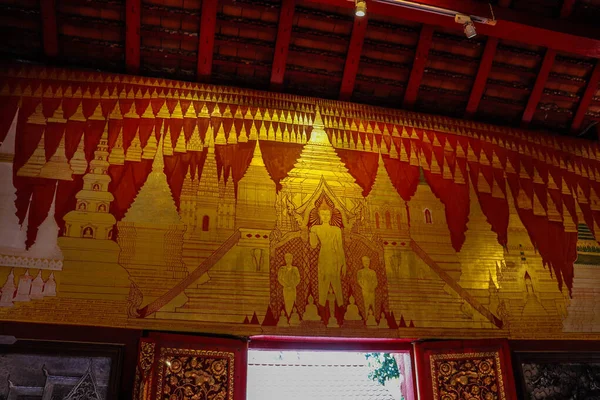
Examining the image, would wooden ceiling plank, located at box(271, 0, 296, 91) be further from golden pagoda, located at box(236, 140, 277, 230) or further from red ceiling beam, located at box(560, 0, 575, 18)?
red ceiling beam, located at box(560, 0, 575, 18)

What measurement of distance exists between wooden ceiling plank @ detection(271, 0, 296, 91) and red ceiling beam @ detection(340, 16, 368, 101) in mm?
562

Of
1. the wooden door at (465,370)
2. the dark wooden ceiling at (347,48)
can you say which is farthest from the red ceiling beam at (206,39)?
the wooden door at (465,370)

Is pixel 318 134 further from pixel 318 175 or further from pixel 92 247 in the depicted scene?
pixel 92 247

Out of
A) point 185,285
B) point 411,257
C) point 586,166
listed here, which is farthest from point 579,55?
point 185,285

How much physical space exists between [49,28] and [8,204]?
59.0 inches

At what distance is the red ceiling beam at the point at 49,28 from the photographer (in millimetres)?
4109

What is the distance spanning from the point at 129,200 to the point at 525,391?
344 centimetres

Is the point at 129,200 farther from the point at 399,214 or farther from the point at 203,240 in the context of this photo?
the point at 399,214

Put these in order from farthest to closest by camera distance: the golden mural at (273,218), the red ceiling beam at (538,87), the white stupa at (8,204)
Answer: the red ceiling beam at (538,87)
the golden mural at (273,218)
the white stupa at (8,204)

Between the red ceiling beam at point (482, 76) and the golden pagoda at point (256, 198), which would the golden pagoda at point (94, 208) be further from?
the red ceiling beam at point (482, 76)

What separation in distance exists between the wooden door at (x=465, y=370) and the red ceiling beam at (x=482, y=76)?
227 cm

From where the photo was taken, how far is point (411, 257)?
437 cm

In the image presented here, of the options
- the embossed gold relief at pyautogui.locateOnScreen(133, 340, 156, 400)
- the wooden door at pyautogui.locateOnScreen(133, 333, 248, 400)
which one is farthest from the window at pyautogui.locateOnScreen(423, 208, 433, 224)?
the embossed gold relief at pyautogui.locateOnScreen(133, 340, 156, 400)

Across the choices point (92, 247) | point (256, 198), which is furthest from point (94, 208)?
point (256, 198)
